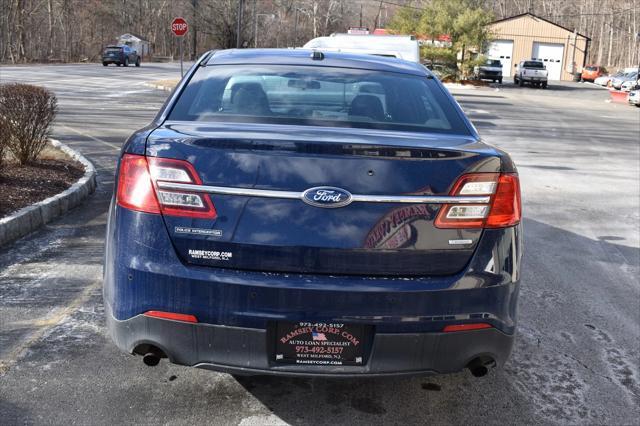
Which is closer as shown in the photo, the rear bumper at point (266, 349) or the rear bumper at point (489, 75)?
the rear bumper at point (266, 349)

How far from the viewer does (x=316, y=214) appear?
259 cm

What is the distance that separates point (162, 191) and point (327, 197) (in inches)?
27.1

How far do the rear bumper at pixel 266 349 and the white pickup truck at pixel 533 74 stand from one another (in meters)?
48.3

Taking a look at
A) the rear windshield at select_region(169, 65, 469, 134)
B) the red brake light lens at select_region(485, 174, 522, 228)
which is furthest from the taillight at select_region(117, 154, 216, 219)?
the red brake light lens at select_region(485, 174, 522, 228)

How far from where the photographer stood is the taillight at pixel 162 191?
262 centimetres

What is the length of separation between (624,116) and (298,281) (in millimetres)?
27880

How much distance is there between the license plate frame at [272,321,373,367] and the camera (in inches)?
104

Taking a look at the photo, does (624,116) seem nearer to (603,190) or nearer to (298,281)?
(603,190)

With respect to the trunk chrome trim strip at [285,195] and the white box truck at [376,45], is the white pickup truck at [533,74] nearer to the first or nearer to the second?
the white box truck at [376,45]

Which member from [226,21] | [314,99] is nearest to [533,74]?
[226,21]

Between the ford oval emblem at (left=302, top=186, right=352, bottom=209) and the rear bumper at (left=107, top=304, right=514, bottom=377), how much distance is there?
560mm

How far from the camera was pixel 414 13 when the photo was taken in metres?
48.2

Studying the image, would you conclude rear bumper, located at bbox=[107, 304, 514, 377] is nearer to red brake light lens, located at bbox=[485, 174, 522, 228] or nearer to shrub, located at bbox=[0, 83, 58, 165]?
red brake light lens, located at bbox=[485, 174, 522, 228]

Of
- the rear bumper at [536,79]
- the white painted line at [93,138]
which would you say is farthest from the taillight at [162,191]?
the rear bumper at [536,79]
